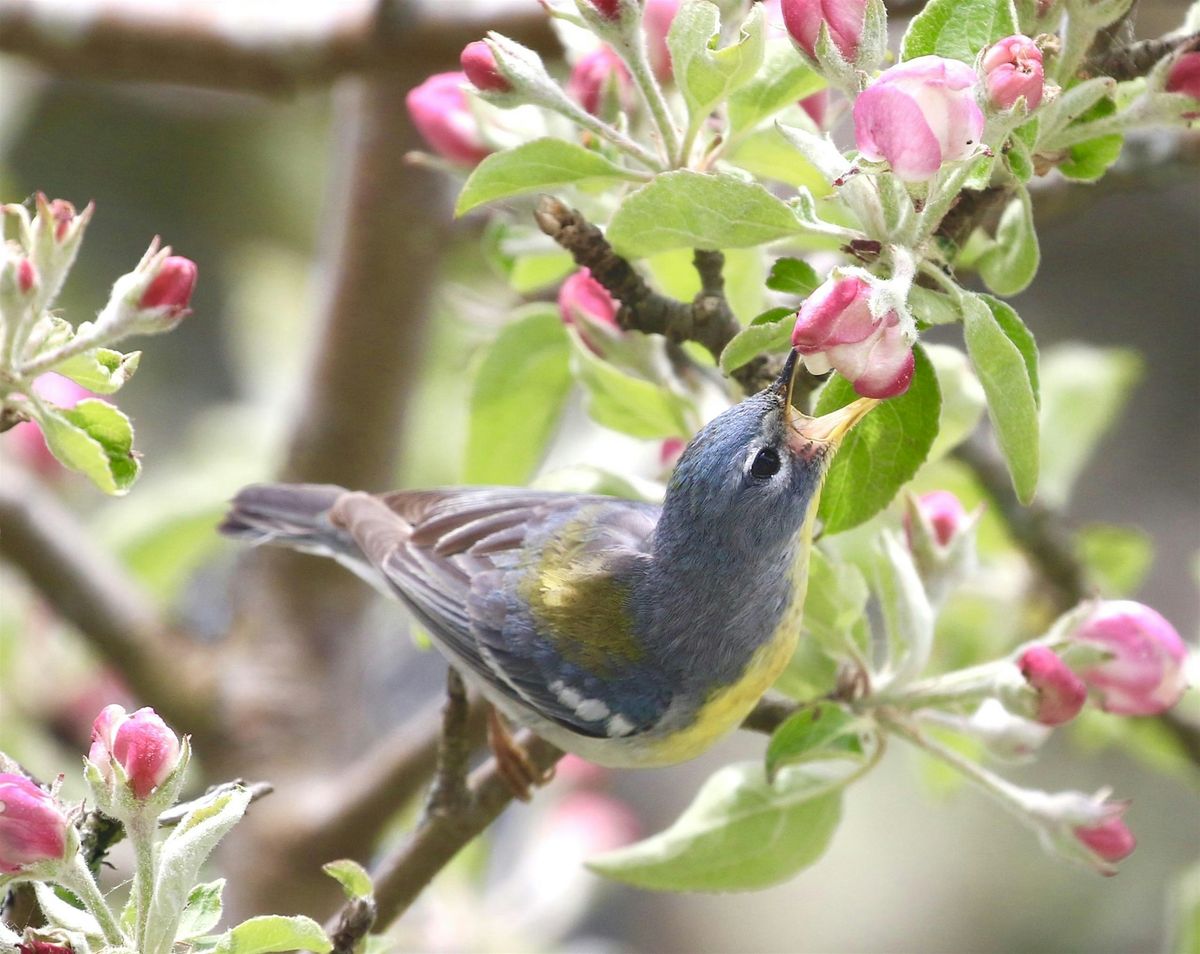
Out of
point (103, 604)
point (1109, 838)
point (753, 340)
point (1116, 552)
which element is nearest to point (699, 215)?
point (753, 340)

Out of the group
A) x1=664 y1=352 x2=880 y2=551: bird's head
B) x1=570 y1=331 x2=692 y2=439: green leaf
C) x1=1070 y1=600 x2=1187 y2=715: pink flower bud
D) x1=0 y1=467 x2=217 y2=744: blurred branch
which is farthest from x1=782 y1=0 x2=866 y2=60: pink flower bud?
x1=0 y1=467 x2=217 y2=744: blurred branch

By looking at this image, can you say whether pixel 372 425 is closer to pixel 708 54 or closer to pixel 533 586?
pixel 533 586

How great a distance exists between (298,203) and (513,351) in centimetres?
396

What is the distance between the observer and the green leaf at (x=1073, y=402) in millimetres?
2256

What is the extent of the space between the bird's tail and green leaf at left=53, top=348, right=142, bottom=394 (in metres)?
1.05

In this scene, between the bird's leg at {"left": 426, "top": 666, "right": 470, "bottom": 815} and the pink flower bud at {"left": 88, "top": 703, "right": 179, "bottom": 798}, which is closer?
the pink flower bud at {"left": 88, "top": 703, "right": 179, "bottom": 798}

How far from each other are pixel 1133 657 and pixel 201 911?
0.84 meters

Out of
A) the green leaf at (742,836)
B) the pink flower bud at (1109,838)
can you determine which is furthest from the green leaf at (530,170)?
the pink flower bud at (1109,838)

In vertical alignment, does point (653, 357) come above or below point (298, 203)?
above

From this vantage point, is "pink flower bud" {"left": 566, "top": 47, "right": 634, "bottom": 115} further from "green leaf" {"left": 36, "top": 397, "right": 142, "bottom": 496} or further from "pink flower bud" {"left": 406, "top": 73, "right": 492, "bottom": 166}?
"green leaf" {"left": 36, "top": 397, "right": 142, "bottom": 496}

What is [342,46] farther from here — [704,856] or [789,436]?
[704,856]

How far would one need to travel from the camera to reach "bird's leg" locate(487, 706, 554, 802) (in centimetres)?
164

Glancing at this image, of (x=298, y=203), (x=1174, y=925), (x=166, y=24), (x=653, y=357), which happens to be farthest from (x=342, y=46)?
(x=298, y=203)

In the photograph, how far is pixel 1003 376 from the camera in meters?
1.08
